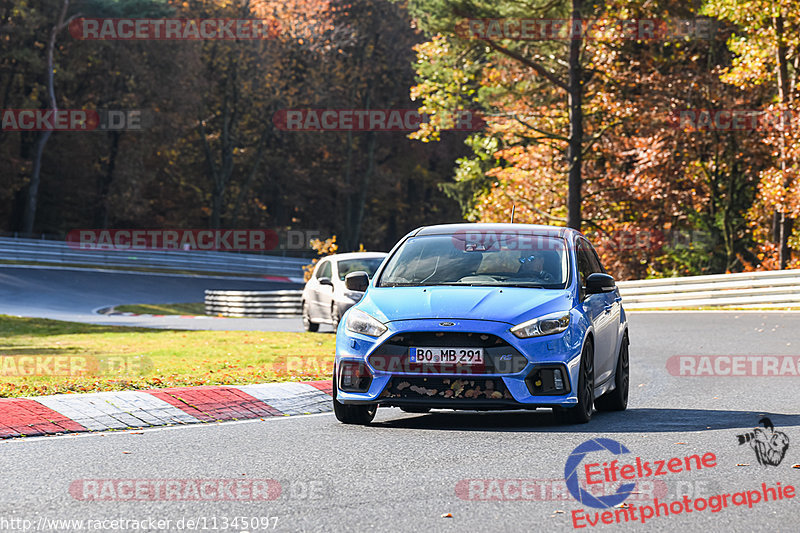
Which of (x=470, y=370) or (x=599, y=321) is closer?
(x=470, y=370)

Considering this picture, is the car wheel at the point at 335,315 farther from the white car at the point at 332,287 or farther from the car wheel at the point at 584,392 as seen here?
the car wheel at the point at 584,392

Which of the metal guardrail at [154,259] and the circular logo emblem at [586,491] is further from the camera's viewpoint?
the metal guardrail at [154,259]

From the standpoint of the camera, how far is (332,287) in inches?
960

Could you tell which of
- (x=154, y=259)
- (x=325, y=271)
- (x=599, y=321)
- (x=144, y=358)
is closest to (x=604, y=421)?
(x=599, y=321)

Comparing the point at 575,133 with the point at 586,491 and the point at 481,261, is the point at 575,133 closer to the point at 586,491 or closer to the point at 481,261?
the point at 481,261

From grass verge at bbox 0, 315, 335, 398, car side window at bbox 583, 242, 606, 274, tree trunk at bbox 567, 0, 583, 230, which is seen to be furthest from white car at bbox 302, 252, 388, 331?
tree trunk at bbox 567, 0, 583, 230

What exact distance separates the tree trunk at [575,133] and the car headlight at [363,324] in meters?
27.2

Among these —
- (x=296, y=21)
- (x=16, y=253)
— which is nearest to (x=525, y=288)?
(x=16, y=253)

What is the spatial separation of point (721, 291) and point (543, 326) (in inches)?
782

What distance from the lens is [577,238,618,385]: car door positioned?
10711 millimetres

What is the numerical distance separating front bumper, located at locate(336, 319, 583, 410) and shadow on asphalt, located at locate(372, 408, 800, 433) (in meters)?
0.41

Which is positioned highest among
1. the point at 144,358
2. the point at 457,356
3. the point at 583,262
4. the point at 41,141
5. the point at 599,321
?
the point at 41,141

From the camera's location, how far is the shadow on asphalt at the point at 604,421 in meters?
10.0

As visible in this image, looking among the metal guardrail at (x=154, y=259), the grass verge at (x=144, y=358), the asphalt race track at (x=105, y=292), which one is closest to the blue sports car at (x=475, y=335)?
the grass verge at (x=144, y=358)
